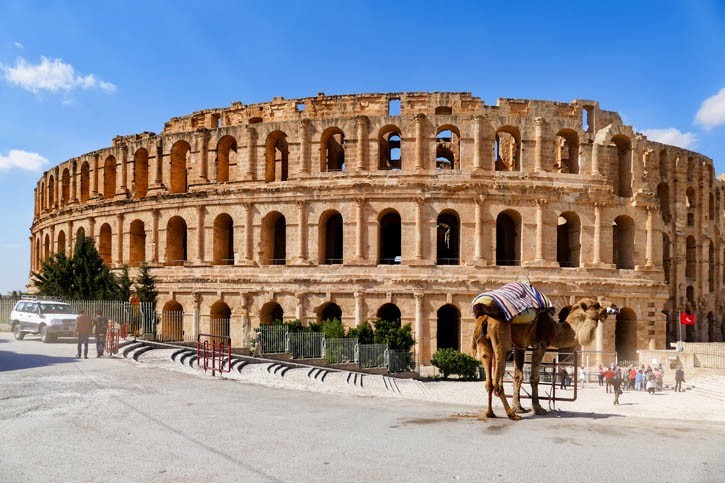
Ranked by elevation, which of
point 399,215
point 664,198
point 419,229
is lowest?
point 419,229

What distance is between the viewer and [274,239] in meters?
32.6

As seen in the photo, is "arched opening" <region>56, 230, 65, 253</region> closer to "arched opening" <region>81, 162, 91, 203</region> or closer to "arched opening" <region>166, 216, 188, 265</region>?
"arched opening" <region>81, 162, 91, 203</region>

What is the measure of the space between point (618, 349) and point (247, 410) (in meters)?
25.0

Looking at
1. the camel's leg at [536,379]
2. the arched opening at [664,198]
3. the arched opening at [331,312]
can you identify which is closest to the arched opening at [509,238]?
the arched opening at [331,312]

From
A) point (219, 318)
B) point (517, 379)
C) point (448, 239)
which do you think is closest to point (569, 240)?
point (448, 239)

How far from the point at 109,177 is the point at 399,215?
20385 millimetres

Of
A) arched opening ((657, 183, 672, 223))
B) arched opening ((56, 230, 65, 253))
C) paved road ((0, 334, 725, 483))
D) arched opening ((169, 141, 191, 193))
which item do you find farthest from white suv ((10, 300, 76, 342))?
arched opening ((657, 183, 672, 223))

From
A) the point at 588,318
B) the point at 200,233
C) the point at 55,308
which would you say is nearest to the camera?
the point at 588,318

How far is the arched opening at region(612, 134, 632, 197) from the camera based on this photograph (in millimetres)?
30438

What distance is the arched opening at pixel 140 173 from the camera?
34250 millimetres

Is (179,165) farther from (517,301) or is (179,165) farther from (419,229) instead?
(517,301)

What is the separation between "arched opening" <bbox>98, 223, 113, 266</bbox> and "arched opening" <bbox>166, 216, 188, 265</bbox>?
19.3ft

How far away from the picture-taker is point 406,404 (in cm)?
1545

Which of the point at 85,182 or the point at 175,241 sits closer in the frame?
the point at 175,241
